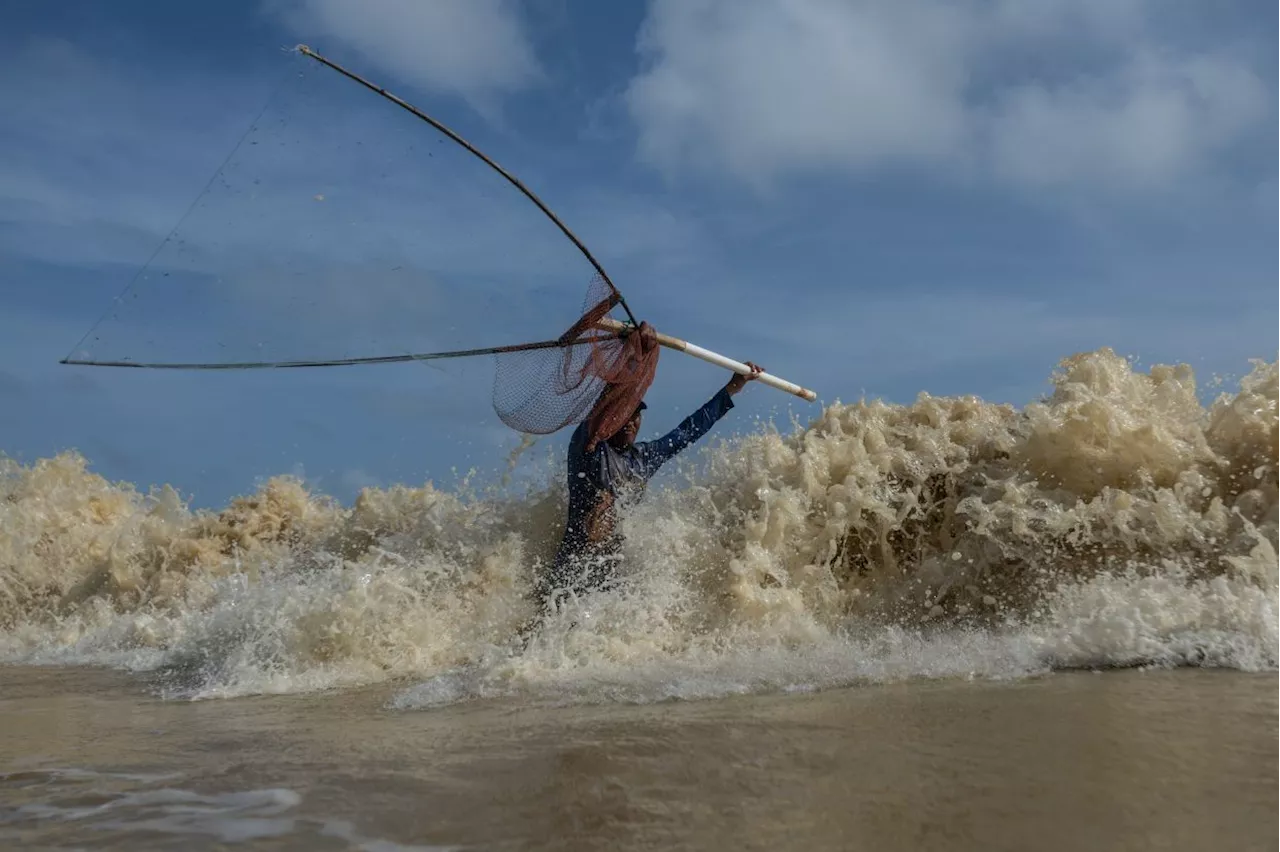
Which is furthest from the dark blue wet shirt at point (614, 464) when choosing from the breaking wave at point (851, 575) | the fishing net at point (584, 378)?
the breaking wave at point (851, 575)

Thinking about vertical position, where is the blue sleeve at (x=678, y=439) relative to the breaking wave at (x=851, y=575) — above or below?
above

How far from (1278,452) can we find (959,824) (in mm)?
5344

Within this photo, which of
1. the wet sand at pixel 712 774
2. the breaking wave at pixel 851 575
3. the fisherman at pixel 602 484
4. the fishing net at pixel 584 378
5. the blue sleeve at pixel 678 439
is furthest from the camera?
the blue sleeve at pixel 678 439

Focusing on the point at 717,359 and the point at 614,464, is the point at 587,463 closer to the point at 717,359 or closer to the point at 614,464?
the point at 614,464

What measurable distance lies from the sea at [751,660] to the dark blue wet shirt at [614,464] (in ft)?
1.21

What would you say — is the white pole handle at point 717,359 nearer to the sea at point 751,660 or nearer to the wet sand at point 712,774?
the sea at point 751,660

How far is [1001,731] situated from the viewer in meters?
3.51

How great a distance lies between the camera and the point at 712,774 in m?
3.09

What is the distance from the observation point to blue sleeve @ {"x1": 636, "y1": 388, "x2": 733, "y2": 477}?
→ 7.36 m

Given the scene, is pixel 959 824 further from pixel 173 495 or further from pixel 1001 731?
pixel 173 495

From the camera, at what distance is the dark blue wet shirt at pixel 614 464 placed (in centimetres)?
720

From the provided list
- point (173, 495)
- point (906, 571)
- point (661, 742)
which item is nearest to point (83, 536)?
point (173, 495)

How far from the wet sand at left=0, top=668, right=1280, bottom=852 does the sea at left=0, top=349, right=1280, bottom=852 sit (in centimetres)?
2

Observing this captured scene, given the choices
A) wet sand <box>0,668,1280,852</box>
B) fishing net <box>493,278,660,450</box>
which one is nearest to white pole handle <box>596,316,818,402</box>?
fishing net <box>493,278,660,450</box>
